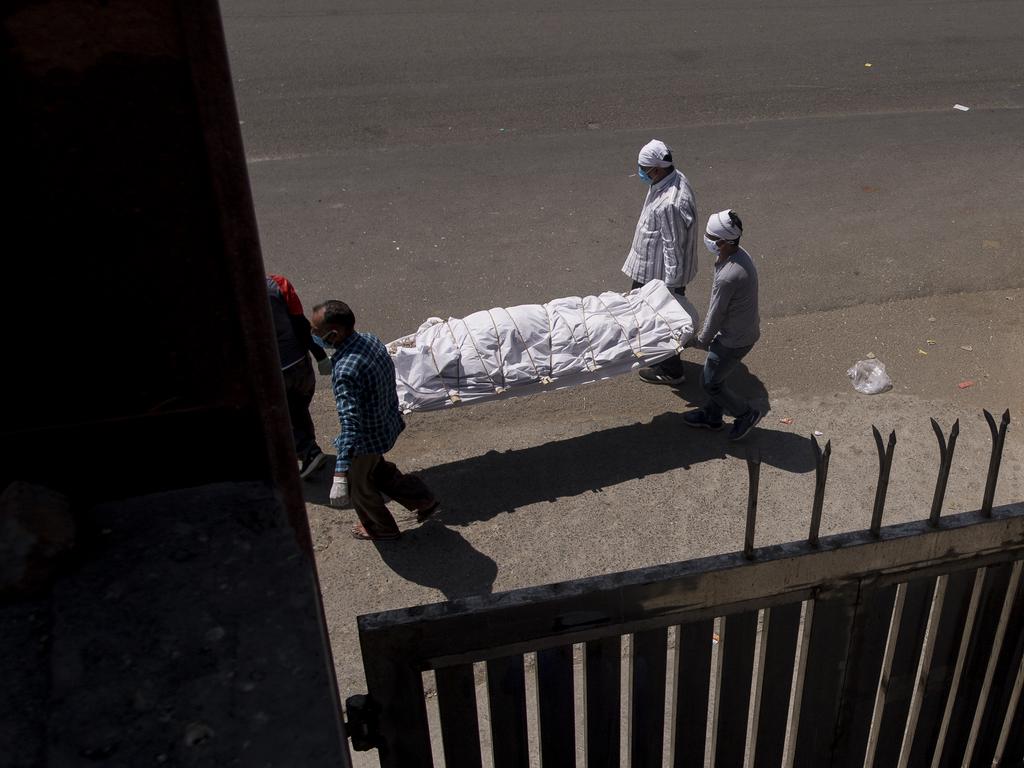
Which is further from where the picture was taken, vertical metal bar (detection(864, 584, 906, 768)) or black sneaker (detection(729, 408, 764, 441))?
black sneaker (detection(729, 408, 764, 441))

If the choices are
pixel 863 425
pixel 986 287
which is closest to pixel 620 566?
pixel 863 425

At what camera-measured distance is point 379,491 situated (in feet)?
19.1

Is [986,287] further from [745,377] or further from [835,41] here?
[835,41]

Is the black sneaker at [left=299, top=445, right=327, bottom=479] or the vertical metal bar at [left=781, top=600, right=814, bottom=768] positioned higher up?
the vertical metal bar at [left=781, top=600, right=814, bottom=768]

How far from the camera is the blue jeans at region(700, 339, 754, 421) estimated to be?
6.66 metres

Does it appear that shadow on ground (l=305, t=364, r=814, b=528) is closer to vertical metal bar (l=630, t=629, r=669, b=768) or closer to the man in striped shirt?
the man in striped shirt

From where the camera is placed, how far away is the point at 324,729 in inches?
60.0

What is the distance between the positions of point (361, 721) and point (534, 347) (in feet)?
13.6

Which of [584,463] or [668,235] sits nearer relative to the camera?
[584,463]

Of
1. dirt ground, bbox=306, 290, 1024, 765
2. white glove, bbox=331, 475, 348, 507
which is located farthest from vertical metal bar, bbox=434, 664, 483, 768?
white glove, bbox=331, 475, 348, 507

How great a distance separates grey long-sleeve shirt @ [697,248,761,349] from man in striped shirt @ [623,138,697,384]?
723mm

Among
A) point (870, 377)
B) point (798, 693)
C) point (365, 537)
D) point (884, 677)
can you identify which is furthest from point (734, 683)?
point (870, 377)

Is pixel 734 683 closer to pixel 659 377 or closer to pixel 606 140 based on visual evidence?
pixel 659 377

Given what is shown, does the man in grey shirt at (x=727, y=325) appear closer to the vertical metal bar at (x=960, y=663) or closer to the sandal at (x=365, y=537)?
A: the sandal at (x=365, y=537)
